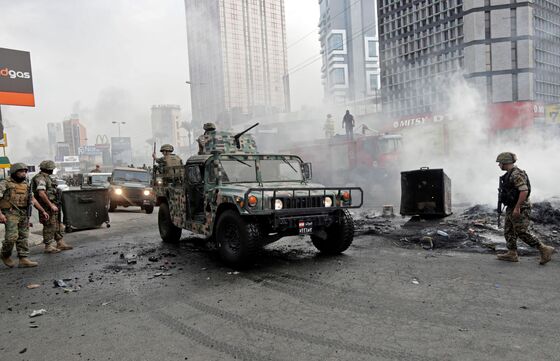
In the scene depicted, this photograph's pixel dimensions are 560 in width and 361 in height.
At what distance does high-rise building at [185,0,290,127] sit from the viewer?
46938mm

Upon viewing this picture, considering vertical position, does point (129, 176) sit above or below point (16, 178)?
below

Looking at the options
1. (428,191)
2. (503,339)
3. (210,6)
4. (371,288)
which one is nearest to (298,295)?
(371,288)

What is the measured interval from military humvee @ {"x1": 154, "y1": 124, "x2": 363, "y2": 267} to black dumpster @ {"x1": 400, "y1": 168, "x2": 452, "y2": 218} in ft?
12.0

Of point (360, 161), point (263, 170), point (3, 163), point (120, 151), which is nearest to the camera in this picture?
point (263, 170)

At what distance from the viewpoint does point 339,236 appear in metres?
6.40

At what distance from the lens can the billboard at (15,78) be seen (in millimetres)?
14383

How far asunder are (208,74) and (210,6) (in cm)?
1074

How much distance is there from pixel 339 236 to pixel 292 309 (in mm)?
2538

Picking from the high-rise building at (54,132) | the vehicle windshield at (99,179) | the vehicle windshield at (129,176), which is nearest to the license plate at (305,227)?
the vehicle windshield at (129,176)

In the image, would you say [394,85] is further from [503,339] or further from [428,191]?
[503,339]

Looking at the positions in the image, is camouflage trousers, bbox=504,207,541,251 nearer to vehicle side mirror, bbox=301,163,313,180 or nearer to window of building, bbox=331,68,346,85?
vehicle side mirror, bbox=301,163,313,180

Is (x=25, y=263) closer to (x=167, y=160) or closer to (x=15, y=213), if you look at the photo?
(x=15, y=213)

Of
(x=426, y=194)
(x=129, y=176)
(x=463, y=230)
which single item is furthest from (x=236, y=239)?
(x=129, y=176)

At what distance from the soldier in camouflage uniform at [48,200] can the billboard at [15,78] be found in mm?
8914
